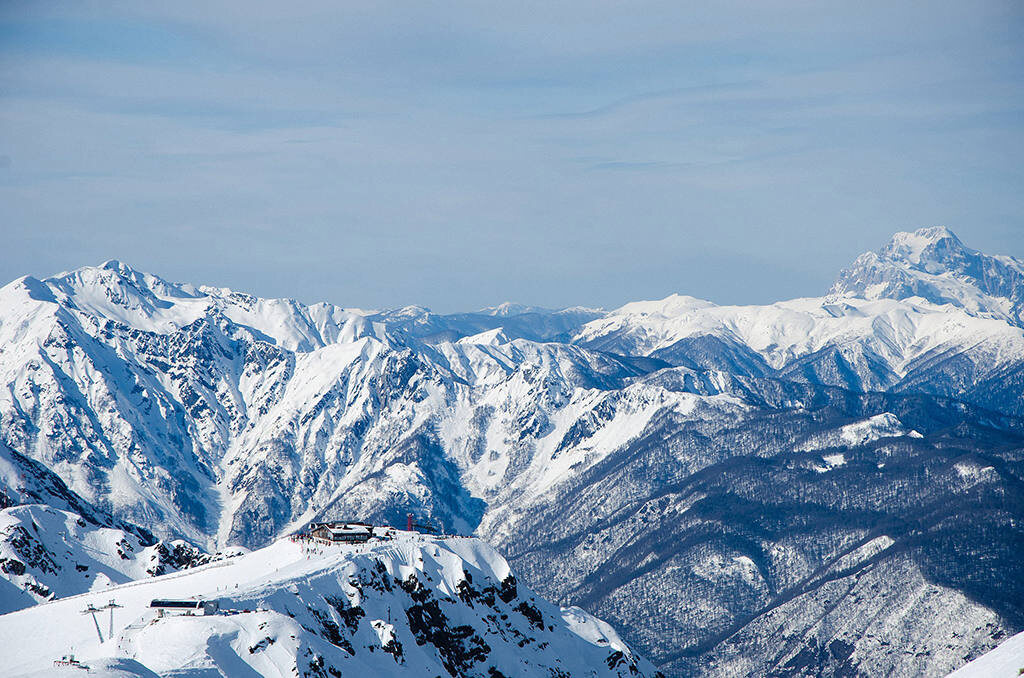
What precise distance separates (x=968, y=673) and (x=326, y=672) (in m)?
115

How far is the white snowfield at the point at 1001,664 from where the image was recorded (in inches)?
3784

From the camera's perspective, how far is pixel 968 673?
10062 cm

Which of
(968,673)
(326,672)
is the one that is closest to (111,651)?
(326,672)

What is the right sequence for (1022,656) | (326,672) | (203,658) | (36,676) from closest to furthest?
(1022,656)
(36,676)
(203,658)
(326,672)

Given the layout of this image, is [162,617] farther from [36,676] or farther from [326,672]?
[36,676]

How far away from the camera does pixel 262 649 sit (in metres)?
189

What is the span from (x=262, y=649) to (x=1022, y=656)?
11819 centimetres

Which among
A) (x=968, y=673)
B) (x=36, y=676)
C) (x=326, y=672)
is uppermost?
(x=968, y=673)

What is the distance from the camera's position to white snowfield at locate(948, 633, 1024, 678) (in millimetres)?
96125

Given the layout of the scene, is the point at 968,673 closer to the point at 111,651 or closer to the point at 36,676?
the point at 36,676

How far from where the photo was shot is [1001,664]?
9894cm

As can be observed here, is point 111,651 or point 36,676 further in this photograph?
point 111,651

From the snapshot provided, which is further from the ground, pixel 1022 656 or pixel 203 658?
pixel 1022 656

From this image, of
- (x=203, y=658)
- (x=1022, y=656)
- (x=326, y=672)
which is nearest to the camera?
(x=1022, y=656)
